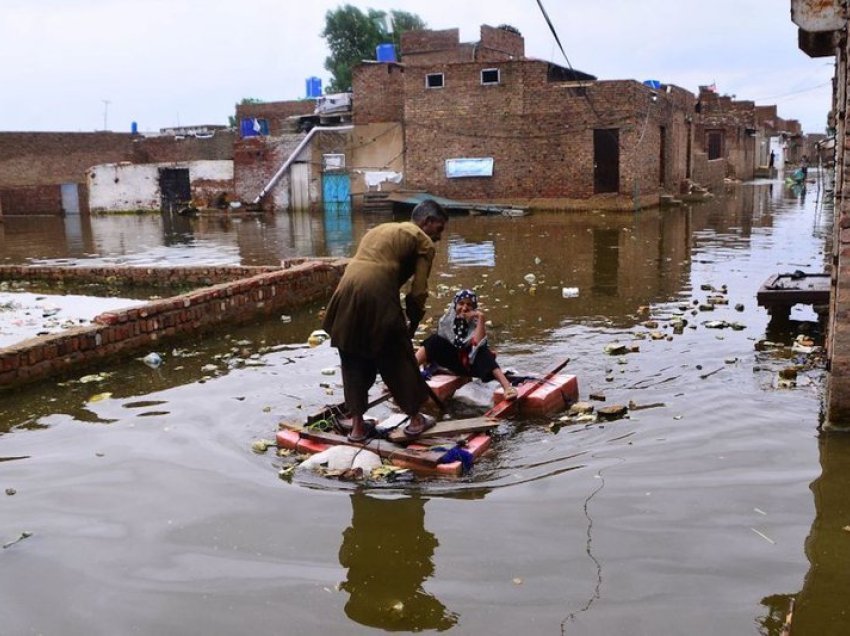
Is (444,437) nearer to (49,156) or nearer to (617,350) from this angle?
(617,350)

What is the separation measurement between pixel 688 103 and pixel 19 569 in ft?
106

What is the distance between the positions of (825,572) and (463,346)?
3176mm

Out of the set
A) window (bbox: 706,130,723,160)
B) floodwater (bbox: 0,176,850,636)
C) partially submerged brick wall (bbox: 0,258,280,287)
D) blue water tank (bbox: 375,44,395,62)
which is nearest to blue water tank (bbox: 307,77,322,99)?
blue water tank (bbox: 375,44,395,62)

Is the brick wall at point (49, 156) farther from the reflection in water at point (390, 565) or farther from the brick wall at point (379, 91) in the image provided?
the reflection in water at point (390, 565)

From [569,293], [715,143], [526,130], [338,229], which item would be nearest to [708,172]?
[715,143]

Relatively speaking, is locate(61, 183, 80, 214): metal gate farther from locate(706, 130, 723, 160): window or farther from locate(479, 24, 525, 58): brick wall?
locate(706, 130, 723, 160): window

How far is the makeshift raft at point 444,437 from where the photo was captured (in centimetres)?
457

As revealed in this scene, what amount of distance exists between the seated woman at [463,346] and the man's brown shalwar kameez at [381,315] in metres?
0.99

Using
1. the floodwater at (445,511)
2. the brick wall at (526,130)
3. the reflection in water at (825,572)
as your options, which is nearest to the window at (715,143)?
the brick wall at (526,130)

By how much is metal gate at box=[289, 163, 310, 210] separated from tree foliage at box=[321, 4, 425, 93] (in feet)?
79.7

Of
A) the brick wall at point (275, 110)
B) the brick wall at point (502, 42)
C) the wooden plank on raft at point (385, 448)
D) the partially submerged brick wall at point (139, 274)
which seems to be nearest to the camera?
the wooden plank on raft at point (385, 448)

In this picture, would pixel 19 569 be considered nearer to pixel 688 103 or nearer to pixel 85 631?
pixel 85 631

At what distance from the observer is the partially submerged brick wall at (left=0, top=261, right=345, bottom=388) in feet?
21.5

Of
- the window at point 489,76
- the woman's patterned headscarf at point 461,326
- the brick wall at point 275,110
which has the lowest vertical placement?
the woman's patterned headscarf at point 461,326
